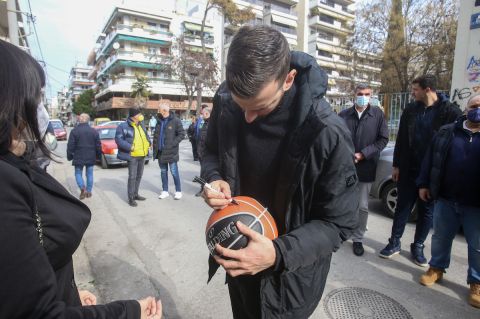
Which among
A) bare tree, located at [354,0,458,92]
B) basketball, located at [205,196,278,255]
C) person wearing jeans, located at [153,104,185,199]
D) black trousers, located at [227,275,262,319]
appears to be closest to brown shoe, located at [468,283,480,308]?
black trousers, located at [227,275,262,319]

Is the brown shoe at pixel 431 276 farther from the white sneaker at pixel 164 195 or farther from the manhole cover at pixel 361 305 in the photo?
the white sneaker at pixel 164 195

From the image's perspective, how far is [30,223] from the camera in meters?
0.88

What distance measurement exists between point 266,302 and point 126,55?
173 feet

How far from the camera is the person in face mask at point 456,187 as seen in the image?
10.2 feet

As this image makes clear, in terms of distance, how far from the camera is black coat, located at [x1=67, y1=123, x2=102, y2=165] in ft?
23.6

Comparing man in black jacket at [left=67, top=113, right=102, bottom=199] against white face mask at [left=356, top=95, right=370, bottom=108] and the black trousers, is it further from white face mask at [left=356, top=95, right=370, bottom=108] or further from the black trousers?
the black trousers

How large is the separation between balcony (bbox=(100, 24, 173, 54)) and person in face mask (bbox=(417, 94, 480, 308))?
159ft

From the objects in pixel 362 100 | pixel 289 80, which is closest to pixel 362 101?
pixel 362 100

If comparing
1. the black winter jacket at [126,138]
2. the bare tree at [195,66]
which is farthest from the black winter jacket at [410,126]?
the bare tree at [195,66]

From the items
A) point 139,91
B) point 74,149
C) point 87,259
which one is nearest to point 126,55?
point 139,91

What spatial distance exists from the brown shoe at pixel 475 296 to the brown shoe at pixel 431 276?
0.35 meters

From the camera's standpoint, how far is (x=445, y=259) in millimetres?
3414

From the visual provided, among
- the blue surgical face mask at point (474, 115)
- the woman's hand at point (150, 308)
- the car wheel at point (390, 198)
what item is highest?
the blue surgical face mask at point (474, 115)

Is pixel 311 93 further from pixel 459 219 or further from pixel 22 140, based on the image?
pixel 459 219
